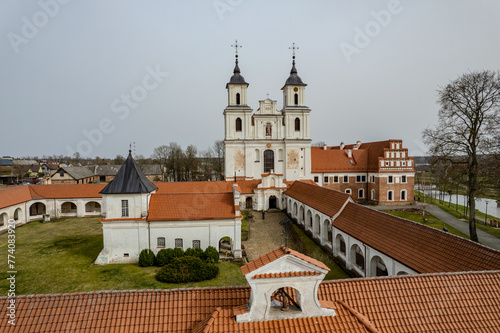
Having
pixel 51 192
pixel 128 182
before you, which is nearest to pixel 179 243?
pixel 128 182

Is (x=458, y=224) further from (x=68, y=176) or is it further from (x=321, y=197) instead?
(x=68, y=176)

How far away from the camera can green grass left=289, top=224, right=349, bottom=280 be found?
49.2 feet

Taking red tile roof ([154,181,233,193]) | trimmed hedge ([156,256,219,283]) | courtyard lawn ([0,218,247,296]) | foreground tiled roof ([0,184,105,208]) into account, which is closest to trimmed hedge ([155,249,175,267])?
courtyard lawn ([0,218,247,296])

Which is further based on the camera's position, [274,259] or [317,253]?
[317,253]

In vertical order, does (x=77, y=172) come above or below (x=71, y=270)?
above

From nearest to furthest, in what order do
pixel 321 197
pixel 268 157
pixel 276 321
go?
1. pixel 276 321
2. pixel 321 197
3. pixel 268 157

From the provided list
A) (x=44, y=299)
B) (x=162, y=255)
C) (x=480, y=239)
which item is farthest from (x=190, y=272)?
(x=480, y=239)

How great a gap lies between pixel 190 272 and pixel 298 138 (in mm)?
25138

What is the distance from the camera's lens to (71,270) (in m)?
16.1

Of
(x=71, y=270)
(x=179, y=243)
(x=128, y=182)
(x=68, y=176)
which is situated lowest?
(x=71, y=270)

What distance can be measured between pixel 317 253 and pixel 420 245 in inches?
305

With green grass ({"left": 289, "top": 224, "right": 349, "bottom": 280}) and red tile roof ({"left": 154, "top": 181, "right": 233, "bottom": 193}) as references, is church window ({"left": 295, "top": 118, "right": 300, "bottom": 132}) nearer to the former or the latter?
red tile roof ({"left": 154, "top": 181, "right": 233, "bottom": 193})

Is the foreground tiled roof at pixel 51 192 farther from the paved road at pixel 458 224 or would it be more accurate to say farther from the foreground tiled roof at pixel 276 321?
the paved road at pixel 458 224

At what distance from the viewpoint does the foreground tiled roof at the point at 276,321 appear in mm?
5797
